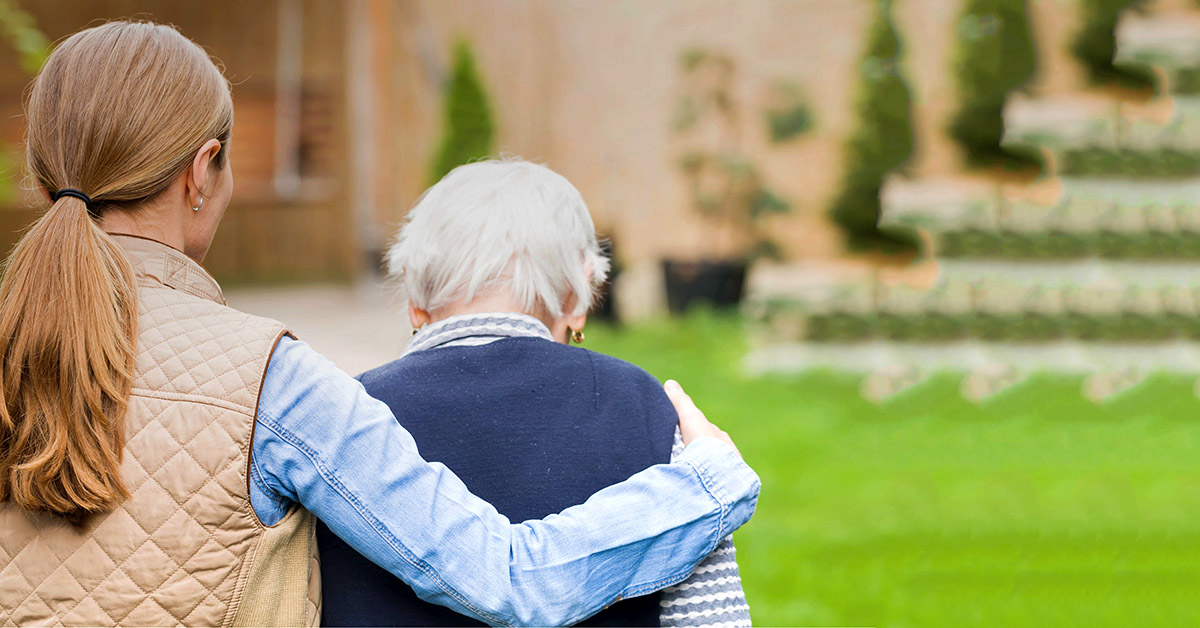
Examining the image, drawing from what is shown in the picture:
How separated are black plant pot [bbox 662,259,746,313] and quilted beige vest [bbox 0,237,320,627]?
860 centimetres

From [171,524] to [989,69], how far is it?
28.3 ft

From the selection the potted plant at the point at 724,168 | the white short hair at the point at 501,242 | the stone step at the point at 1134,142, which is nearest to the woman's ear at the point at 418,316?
the white short hair at the point at 501,242

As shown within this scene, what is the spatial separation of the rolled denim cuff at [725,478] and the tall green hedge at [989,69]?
7925 mm

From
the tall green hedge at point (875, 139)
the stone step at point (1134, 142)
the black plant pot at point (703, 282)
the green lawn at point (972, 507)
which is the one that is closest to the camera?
the green lawn at point (972, 507)

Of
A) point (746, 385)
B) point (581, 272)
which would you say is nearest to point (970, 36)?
point (746, 385)

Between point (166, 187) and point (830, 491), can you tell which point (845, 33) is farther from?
point (166, 187)

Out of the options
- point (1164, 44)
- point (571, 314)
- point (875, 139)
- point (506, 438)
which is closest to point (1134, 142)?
point (1164, 44)

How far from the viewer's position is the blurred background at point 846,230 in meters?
3.62

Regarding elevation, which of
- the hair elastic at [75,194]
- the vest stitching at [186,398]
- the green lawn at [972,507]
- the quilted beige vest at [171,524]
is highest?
the hair elastic at [75,194]

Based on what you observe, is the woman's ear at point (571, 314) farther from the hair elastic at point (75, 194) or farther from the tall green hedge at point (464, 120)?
the tall green hedge at point (464, 120)

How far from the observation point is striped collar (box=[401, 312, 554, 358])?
1321mm

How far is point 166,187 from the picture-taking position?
1126mm

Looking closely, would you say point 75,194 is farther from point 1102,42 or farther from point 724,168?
point 724,168

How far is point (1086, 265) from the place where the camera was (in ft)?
17.1
